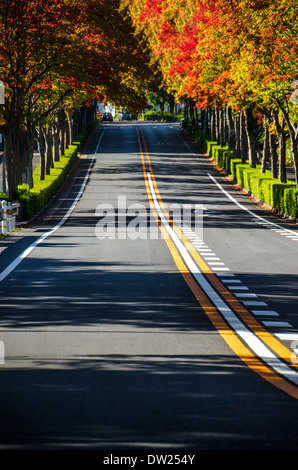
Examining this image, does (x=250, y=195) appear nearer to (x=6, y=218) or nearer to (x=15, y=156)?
(x=15, y=156)

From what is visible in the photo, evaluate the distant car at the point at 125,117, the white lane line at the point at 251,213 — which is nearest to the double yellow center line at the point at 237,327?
the white lane line at the point at 251,213

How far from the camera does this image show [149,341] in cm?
1003

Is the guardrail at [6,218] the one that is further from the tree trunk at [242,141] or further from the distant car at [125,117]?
the distant car at [125,117]

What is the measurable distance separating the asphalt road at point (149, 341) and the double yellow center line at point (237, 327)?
24mm

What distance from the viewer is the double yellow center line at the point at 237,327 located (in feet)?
28.2

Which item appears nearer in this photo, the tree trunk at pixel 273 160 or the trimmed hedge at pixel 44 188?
the trimmed hedge at pixel 44 188

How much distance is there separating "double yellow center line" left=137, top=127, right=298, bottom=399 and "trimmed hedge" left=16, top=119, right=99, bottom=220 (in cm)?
1245

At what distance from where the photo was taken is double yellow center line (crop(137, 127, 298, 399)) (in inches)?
338

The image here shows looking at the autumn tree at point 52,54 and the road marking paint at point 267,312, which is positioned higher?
the autumn tree at point 52,54

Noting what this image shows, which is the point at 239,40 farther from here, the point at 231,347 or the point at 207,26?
Result: the point at 231,347

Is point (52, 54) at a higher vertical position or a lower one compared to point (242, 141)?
higher

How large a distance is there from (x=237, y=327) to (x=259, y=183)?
3266 cm

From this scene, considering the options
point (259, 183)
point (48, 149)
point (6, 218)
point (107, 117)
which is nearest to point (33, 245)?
point (6, 218)
